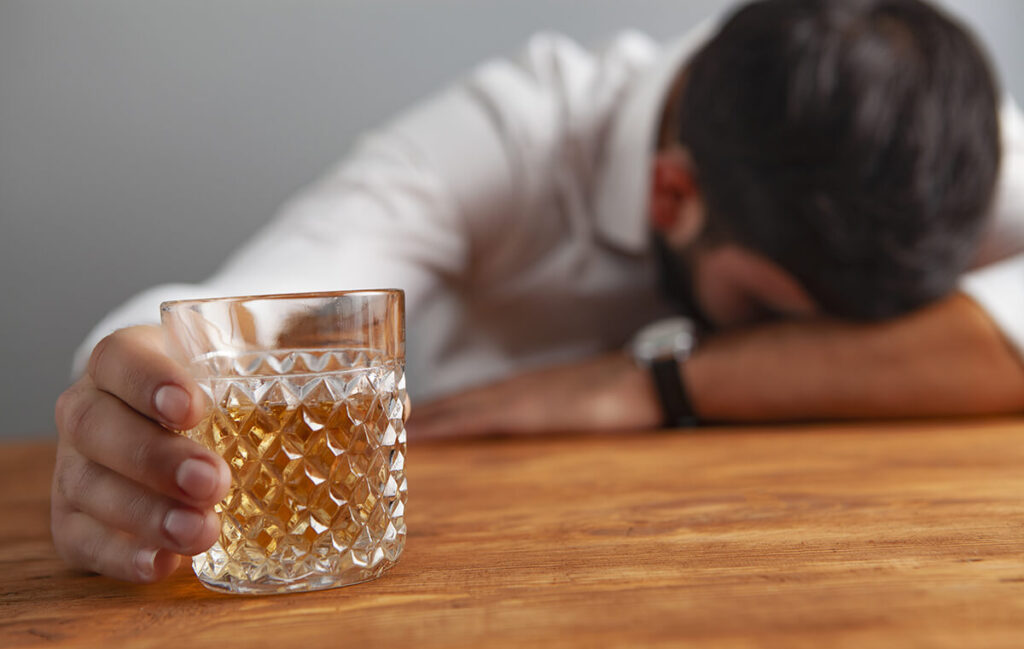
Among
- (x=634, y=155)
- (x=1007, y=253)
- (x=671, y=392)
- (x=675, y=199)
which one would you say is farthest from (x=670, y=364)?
(x=1007, y=253)

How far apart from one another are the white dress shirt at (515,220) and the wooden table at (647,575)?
626mm

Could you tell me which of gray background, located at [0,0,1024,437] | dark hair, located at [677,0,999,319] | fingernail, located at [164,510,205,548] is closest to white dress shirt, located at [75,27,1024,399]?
dark hair, located at [677,0,999,319]

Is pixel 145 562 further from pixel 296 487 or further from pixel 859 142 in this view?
pixel 859 142

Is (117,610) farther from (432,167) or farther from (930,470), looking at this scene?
(432,167)

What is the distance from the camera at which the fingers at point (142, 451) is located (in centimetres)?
46

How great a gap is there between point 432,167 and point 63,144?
1.07 meters

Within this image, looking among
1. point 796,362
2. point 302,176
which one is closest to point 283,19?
point 302,176

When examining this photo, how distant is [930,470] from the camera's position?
768 mm

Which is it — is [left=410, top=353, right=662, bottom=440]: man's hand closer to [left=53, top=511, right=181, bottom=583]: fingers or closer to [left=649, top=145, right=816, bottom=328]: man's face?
[left=649, top=145, right=816, bottom=328]: man's face

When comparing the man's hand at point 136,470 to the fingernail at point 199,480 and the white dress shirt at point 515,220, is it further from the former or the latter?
the white dress shirt at point 515,220

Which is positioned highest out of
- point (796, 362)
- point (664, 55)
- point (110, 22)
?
point (110, 22)

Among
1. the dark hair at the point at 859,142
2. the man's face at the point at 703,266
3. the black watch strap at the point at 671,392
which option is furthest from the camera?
the man's face at the point at 703,266

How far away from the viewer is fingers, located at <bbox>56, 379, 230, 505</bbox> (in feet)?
1.50

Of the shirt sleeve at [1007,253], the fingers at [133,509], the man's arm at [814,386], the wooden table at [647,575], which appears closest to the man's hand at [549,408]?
the man's arm at [814,386]
